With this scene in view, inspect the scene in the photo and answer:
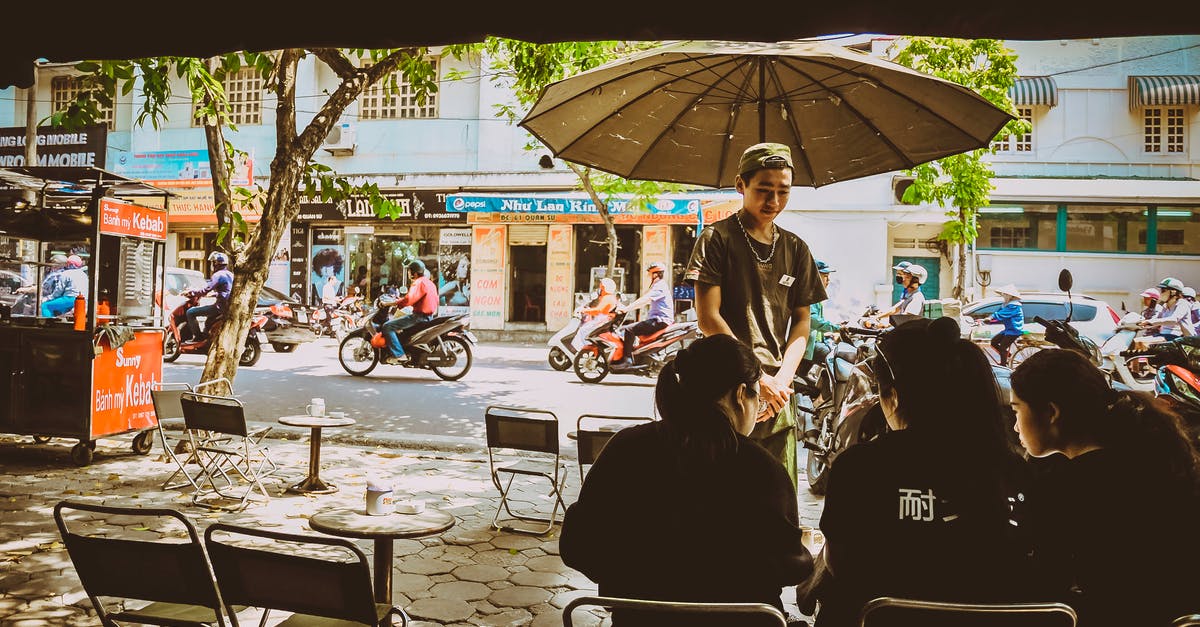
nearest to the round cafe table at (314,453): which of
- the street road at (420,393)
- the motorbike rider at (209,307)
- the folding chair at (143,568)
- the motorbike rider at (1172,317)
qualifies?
the street road at (420,393)

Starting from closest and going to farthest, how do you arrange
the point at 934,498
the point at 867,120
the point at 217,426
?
the point at 934,498, the point at 867,120, the point at 217,426

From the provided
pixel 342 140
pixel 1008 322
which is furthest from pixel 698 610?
pixel 342 140

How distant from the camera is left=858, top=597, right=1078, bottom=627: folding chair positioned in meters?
1.88

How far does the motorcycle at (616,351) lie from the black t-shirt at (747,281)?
28.4ft

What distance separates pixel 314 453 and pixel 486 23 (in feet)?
15.6

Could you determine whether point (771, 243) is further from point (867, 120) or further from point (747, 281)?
point (867, 120)

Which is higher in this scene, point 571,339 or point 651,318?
point 651,318

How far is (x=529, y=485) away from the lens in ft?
21.9

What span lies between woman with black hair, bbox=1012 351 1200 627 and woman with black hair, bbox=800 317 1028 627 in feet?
0.53

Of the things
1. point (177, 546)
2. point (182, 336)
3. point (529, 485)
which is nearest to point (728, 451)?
point (177, 546)

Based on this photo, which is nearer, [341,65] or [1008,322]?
[341,65]

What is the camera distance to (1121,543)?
7.06 ft

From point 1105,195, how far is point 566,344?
14.3 meters

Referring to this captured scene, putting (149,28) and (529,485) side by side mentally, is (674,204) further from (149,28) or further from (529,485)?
(149,28)
